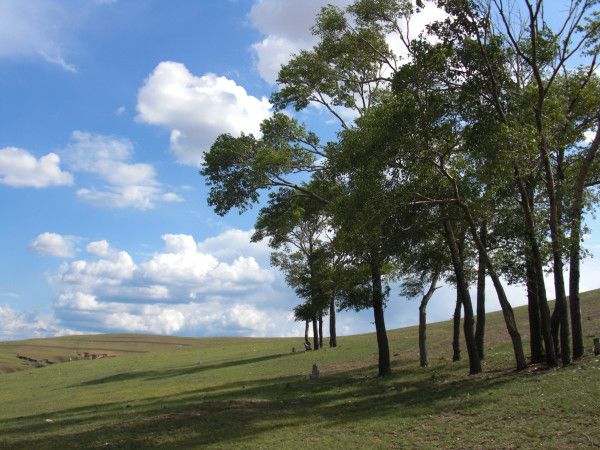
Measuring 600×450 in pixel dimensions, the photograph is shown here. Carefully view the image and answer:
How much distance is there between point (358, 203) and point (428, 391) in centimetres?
844

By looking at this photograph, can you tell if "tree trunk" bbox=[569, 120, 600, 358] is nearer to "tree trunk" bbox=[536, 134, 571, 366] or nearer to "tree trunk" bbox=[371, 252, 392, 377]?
"tree trunk" bbox=[536, 134, 571, 366]

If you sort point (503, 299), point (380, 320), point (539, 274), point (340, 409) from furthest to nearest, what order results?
point (380, 320) < point (503, 299) < point (539, 274) < point (340, 409)

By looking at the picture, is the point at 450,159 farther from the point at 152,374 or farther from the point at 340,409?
the point at 152,374

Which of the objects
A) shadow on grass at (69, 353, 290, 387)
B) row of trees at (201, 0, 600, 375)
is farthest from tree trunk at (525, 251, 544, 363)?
shadow on grass at (69, 353, 290, 387)

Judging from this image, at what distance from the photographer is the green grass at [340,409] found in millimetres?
15555

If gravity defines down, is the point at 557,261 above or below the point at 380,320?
above

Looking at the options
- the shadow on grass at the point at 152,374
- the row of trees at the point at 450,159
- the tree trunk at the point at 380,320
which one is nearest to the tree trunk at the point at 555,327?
the row of trees at the point at 450,159

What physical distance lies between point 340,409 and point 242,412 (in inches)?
167

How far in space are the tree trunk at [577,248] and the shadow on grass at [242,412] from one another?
149 inches

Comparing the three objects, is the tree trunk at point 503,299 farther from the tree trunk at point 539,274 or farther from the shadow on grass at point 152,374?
the shadow on grass at point 152,374

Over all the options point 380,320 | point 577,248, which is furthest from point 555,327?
point 380,320

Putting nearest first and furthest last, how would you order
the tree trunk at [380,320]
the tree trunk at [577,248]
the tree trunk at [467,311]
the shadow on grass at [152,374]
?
the tree trunk at [577,248], the tree trunk at [467,311], the tree trunk at [380,320], the shadow on grass at [152,374]

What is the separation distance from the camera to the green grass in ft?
51.0

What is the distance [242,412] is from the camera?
23094 mm
